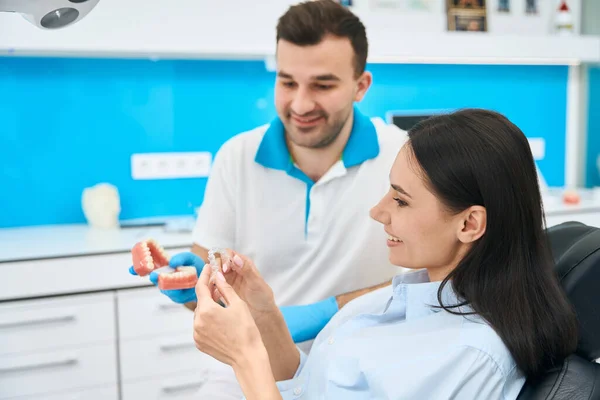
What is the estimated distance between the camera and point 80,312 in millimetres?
2273

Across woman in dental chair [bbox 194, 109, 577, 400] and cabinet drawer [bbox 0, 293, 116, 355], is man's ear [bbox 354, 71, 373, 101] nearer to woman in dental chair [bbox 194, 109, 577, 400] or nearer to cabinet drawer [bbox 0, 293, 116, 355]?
woman in dental chair [bbox 194, 109, 577, 400]

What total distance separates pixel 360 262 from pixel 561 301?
30.4 inches

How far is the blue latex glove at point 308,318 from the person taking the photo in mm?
1556

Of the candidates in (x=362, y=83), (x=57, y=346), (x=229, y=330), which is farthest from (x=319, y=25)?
(x=57, y=346)

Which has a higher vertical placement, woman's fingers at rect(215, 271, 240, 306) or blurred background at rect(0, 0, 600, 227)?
blurred background at rect(0, 0, 600, 227)

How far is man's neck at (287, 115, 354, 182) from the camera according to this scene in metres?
1.77

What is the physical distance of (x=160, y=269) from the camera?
4.67ft

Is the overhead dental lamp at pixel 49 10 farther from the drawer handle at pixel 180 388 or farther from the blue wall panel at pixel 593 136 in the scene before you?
the blue wall panel at pixel 593 136

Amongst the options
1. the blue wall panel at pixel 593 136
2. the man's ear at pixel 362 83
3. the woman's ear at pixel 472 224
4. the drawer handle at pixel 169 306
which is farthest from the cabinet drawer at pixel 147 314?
the blue wall panel at pixel 593 136

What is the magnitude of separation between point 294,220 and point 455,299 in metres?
0.72

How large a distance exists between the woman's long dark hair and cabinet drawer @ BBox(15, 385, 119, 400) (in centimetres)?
170

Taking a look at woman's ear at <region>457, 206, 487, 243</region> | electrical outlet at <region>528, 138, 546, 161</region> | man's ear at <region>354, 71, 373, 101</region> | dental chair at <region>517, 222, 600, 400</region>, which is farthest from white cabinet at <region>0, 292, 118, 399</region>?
electrical outlet at <region>528, 138, 546, 161</region>

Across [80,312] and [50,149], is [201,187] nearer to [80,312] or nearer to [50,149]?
[50,149]

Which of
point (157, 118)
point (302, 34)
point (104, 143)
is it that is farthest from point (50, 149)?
point (302, 34)
